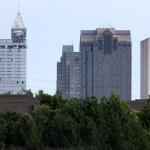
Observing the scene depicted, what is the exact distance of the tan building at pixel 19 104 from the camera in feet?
283

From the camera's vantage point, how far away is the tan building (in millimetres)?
A: 86125

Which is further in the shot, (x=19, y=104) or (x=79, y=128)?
(x=19, y=104)

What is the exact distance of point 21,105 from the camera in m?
88.1

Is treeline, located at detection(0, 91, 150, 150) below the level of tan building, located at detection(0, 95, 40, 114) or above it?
below

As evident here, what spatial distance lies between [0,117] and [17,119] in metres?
1.43

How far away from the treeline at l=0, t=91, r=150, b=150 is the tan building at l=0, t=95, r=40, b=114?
24.5 feet

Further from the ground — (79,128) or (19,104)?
(19,104)

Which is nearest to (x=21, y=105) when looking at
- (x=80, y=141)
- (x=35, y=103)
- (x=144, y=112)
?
(x=35, y=103)

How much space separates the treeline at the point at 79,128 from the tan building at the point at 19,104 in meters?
7.47

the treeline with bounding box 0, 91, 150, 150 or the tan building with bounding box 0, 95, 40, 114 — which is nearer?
the treeline with bounding box 0, 91, 150, 150

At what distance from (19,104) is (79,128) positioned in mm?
15576

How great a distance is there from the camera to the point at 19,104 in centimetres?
8794

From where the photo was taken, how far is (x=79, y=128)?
241ft

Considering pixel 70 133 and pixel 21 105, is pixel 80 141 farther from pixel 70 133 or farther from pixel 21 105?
pixel 21 105
